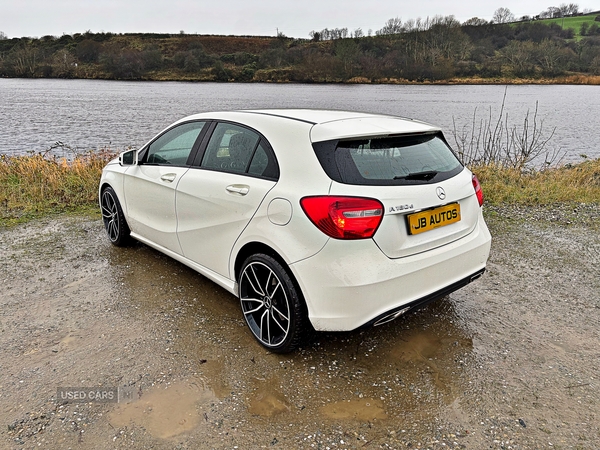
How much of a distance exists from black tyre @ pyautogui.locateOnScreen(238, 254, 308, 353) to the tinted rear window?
739mm

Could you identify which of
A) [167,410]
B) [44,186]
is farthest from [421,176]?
[44,186]

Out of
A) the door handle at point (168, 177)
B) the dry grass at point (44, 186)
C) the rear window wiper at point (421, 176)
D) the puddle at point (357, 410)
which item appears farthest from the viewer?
the dry grass at point (44, 186)

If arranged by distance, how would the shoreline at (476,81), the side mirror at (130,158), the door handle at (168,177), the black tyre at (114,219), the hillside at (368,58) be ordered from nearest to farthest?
the door handle at (168,177) → the side mirror at (130,158) → the black tyre at (114,219) → the shoreline at (476,81) → the hillside at (368,58)

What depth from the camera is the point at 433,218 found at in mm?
2832

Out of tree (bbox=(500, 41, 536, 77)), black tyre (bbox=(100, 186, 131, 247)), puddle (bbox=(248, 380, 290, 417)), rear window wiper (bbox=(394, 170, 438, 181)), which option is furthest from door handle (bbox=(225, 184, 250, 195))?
tree (bbox=(500, 41, 536, 77))

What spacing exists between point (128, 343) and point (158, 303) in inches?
24.9

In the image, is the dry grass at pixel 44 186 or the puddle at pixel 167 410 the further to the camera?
the dry grass at pixel 44 186

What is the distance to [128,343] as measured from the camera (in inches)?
127

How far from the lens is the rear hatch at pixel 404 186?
263 cm

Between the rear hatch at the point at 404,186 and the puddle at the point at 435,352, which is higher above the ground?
the rear hatch at the point at 404,186

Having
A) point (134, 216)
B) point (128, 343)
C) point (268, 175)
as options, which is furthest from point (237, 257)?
point (134, 216)

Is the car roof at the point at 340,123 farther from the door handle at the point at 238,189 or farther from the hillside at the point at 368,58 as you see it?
the hillside at the point at 368,58

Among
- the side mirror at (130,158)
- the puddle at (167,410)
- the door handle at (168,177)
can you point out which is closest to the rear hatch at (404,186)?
the puddle at (167,410)

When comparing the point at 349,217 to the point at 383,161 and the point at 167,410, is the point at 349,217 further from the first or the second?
the point at 167,410
